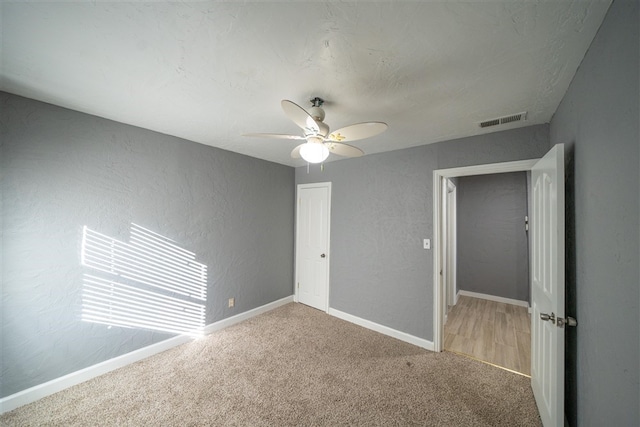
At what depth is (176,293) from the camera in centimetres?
252

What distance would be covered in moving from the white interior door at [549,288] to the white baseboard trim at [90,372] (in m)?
3.13

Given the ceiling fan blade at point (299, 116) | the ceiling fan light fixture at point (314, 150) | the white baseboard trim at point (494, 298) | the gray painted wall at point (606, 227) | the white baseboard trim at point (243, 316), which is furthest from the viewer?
the white baseboard trim at point (494, 298)

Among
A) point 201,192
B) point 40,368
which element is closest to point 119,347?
point 40,368

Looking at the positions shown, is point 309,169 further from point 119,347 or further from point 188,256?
point 119,347

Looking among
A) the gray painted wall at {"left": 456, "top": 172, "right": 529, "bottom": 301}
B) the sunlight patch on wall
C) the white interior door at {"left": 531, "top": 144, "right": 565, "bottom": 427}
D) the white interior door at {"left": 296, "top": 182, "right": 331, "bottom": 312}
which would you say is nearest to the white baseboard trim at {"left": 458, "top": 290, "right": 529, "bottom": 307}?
the gray painted wall at {"left": 456, "top": 172, "right": 529, "bottom": 301}

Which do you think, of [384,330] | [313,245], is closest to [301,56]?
[313,245]

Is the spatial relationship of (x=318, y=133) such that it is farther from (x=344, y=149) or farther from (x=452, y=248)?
(x=452, y=248)

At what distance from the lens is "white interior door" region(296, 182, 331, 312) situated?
3.49m

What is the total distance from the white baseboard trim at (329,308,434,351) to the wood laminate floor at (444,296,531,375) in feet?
0.95

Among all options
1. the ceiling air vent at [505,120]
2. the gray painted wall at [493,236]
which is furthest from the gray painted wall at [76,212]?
the gray painted wall at [493,236]

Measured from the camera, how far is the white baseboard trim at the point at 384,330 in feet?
8.27

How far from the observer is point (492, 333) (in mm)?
2855

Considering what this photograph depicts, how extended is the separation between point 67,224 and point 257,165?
208 cm

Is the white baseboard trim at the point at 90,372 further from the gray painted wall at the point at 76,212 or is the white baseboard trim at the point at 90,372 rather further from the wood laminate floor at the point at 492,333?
the wood laminate floor at the point at 492,333
